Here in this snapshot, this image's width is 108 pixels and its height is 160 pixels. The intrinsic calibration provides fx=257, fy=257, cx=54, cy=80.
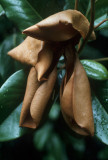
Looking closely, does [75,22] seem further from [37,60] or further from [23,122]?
[23,122]

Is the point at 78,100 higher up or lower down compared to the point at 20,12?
lower down

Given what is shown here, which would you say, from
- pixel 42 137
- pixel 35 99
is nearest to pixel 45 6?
pixel 35 99

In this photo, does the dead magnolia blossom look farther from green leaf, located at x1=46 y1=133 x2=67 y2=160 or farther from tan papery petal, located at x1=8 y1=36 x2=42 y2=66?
green leaf, located at x1=46 y1=133 x2=67 y2=160

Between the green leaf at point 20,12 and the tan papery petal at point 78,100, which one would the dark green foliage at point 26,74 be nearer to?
the green leaf at point 20,12

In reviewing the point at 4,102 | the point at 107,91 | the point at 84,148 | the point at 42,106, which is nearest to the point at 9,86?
the point at 4,102

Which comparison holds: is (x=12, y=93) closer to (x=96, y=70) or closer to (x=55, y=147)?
(x=96, y=70)
